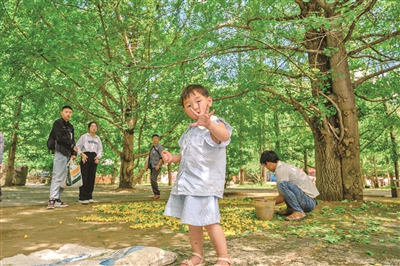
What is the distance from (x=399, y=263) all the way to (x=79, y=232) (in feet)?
12.8

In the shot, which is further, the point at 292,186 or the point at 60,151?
the point at 60,151

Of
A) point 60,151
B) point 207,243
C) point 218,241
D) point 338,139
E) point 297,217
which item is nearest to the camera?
point 218,241

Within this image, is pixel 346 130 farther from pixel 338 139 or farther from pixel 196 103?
pixel 196 103

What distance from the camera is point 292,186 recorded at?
5062mm

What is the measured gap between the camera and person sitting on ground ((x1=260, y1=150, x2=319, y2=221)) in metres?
5.06

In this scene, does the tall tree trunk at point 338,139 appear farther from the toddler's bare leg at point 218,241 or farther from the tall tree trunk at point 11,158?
the tall tree trunk at point 11,158

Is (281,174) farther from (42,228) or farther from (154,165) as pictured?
(154,165)

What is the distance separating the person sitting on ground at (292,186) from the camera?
5.06 metres

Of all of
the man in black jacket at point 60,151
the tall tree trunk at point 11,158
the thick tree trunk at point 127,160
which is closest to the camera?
the man in black jacket at point 60,151

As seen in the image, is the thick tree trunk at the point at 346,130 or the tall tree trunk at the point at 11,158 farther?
the tall tree trunk at the point at 11,158

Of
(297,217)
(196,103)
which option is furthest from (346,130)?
(196,103)

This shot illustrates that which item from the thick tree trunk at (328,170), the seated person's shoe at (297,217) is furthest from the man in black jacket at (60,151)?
the thick tree trunk at (328,170)

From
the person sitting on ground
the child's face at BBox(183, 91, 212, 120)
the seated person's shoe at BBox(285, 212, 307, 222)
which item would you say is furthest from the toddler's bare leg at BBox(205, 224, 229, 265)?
the seated person's shoe at BBox(285, 212, 307, 222)

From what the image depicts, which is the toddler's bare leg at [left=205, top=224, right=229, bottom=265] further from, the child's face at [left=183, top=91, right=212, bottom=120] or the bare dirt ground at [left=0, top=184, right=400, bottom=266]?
the child's face at [left=183, top=91, right=212, bottom=120]
